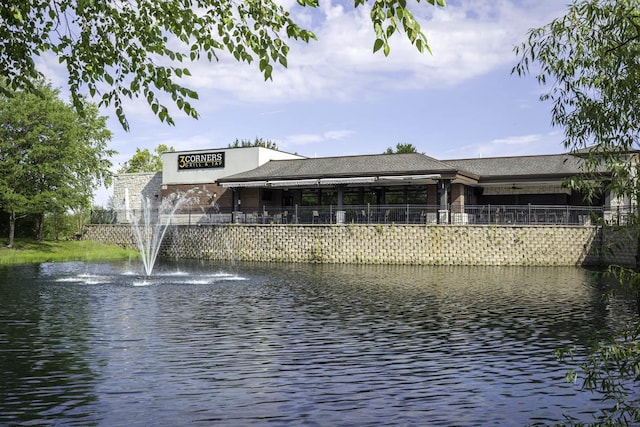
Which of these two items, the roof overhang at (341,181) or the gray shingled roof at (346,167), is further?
the gray shingled roof at (346,167)

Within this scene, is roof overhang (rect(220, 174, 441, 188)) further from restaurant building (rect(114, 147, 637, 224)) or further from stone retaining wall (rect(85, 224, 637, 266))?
stone retaining wall (rect(85, 224, 637, 266))

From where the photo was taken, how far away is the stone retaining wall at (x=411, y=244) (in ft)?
106

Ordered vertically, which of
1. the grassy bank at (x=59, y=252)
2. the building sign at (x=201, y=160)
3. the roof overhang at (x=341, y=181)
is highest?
the building sign at (x=201, y=160)

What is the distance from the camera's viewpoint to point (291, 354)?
33.4ft

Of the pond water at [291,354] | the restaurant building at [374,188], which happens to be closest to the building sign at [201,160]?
the restaurant building at [374,188]

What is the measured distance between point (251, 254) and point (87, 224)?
16.4 m

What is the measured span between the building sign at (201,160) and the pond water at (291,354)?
88.5 feet

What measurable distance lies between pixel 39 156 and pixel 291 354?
1321 inches

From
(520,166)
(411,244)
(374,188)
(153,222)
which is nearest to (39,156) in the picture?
(153,222)

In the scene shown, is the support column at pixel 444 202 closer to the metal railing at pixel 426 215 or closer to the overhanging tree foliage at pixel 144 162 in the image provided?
the metal railing at pixel 426 215

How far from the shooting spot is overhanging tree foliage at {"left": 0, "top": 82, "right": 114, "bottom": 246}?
36.3 m

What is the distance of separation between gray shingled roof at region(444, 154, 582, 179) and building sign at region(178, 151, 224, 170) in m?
17.9

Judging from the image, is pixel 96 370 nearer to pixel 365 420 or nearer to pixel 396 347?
pixel 365 420

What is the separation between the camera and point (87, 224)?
46.2 m
